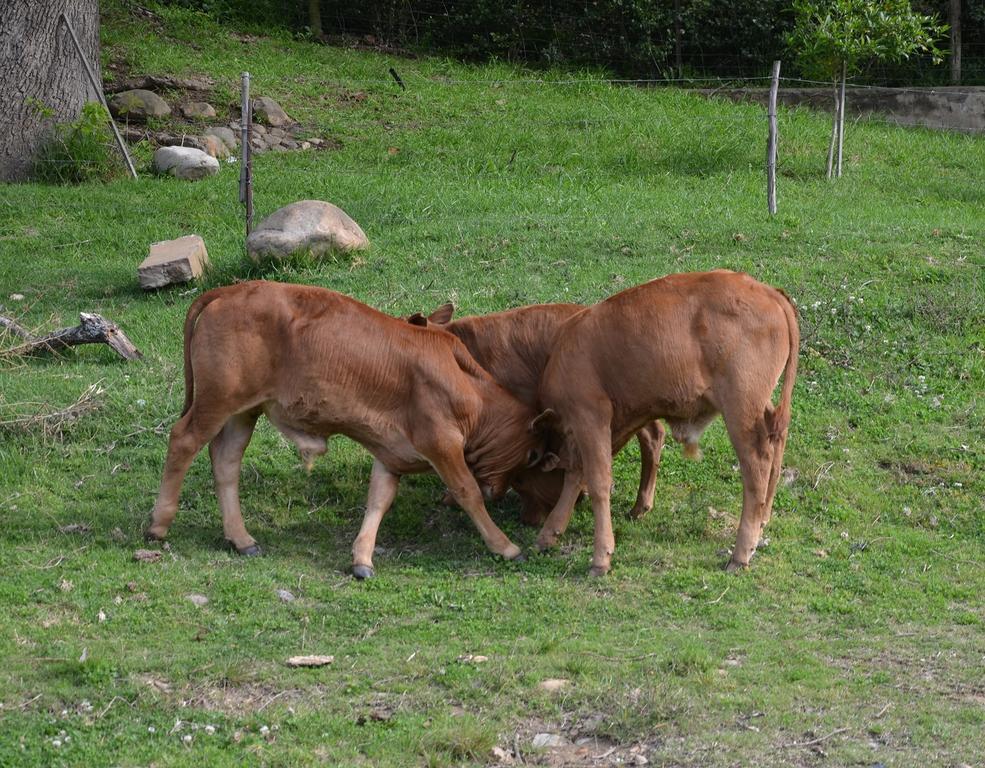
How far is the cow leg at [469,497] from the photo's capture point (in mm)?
7738

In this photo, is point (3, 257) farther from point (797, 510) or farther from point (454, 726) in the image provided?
point (454, 726)

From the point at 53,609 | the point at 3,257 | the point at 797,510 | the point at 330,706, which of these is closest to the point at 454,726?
the point at 330,706

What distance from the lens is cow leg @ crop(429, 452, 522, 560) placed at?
7738 mm

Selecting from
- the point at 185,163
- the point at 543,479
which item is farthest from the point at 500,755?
the point at 185,163

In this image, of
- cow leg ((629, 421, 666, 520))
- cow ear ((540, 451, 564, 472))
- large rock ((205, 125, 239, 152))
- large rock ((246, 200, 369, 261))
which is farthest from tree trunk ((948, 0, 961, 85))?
cow ear ((540, 451, 564, 472))

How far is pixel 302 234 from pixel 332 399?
4997mm

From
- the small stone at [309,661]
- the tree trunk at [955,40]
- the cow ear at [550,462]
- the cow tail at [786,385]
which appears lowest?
the small stone at [309,661]

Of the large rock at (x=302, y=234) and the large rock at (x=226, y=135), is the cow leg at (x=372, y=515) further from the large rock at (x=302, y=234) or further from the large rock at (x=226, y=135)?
the large rock at (x=226, y=135)


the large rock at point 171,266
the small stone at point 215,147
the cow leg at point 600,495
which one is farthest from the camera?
the small stone at point 215,147

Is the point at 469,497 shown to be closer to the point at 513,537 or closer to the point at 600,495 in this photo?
the point at 513,537

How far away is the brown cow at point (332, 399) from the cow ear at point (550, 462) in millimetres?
143

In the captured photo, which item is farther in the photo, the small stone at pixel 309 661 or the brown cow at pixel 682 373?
the brown cow at pixel 682 373

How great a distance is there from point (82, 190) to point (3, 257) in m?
2.21

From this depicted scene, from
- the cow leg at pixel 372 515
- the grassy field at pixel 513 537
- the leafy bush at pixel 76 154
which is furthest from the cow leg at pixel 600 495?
the leafy bush at pixel 76 154
